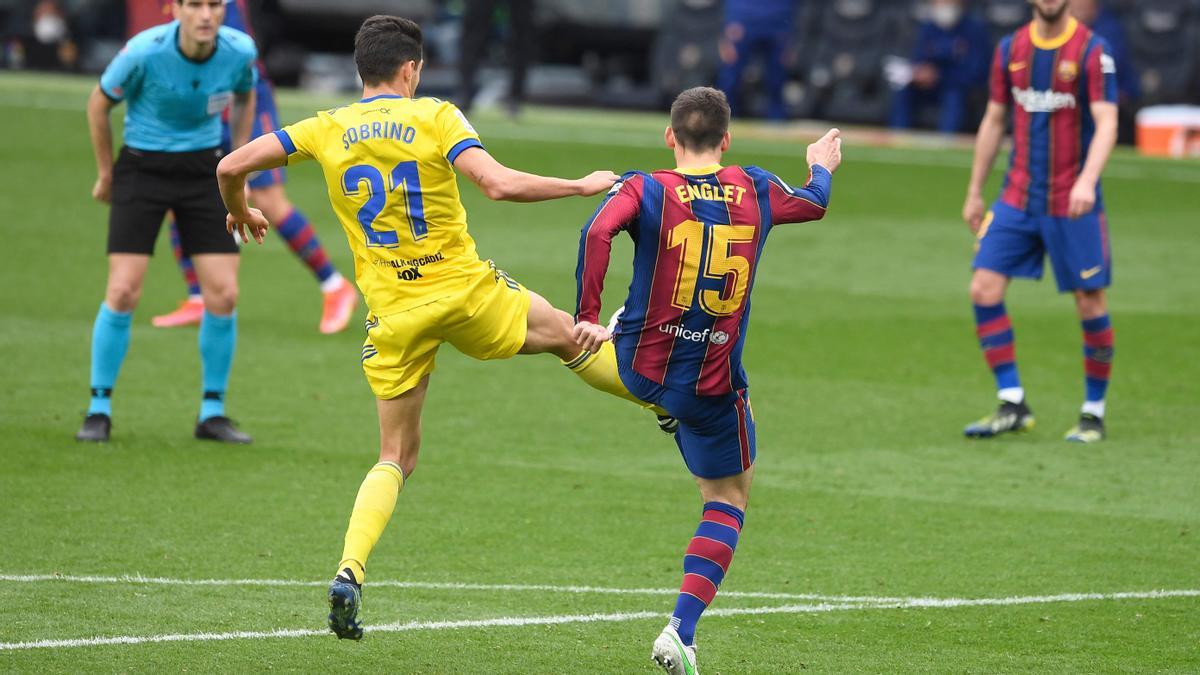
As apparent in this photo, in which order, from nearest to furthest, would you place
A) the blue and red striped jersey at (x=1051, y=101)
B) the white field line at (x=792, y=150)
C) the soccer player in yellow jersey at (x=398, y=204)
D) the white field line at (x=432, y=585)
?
the soccer player in yellow jersey at (x=398, y=204) → the white field line at (x=432, y=585) → the blue and red striped jersey at (x=1051, y=101) → the white field line at (x=792, y=150)

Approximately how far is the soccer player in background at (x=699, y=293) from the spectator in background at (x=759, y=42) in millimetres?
16954

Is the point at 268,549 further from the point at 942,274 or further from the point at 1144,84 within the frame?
the point at 1144,84

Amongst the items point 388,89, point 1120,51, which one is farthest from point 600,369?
point 1120,51

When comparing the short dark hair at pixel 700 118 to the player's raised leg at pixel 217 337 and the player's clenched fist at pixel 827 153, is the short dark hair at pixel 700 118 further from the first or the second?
the player's raised leg at pixel 217 337

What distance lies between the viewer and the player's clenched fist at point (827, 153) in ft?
19.2

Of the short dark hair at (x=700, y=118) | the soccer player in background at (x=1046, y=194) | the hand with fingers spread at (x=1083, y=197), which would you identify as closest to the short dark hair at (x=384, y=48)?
the short dark hair at (x=700, y=118)

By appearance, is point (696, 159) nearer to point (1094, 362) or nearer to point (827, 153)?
point (827, 153)

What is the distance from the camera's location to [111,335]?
8.62 meters

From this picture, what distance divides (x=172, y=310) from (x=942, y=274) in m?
6.22

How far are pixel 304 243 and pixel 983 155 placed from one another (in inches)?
183

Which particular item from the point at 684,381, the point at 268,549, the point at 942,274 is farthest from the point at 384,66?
the point at 942,274

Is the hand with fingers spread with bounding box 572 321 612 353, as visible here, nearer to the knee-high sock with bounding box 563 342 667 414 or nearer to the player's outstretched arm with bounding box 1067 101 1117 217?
the knee-high sock with bounding box 563 342 667 414

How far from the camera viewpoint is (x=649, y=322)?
5.57 metres

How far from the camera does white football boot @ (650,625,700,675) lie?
5.14 meters
